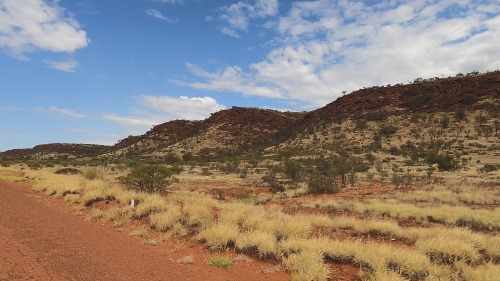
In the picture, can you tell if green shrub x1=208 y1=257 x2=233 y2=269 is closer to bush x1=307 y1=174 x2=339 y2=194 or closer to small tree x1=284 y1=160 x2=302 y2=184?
bush x1=307 y1=174 x2=339 y2=194

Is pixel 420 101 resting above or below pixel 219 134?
above

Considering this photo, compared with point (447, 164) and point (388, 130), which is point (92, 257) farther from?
point (388, 130)

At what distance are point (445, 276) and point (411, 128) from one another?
54.7m

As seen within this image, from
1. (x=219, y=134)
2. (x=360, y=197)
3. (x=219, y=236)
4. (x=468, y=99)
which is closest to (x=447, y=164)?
(x=360, y=197)

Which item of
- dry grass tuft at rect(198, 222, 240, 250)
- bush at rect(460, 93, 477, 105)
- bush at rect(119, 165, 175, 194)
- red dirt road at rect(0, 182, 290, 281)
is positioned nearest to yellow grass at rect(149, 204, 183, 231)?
red dirt road at rect(0, 182, 290, 281)

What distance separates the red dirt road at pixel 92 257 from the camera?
7.21m

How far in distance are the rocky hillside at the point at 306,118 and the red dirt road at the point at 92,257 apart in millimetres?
53612

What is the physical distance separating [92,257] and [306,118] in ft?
262

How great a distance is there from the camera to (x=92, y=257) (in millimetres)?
8242

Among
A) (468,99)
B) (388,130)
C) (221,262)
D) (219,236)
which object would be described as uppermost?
(468,99)

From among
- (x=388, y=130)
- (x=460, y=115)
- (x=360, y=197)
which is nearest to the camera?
(x=360, y=197)

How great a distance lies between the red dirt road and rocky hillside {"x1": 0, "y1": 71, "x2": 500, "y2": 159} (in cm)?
5361

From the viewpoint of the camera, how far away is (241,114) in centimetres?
9706

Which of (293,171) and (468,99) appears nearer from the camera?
(293,171)
